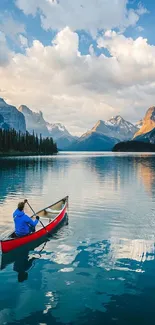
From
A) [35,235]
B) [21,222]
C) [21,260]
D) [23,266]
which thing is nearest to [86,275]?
[23,266]

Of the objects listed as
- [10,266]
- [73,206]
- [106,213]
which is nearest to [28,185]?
[73,206]

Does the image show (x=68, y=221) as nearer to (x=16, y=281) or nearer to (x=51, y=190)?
(x=16, y=281)

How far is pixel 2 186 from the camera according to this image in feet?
192

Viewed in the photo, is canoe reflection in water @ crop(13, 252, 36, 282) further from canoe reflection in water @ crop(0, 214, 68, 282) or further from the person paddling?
the person paddling

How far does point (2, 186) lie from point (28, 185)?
5431 mm

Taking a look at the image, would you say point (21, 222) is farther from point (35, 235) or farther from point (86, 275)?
point (86, 275)

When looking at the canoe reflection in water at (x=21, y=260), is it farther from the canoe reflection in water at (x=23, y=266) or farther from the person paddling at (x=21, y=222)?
the person paddling at (x=21, y=222)

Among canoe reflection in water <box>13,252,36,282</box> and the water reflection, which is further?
canoe reflection in water <box>13,252,36,282</box>

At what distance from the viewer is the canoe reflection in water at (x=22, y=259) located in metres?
18.5

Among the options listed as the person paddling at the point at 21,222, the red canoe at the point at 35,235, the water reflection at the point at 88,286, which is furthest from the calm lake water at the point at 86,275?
the person paddling at the point at 21,222

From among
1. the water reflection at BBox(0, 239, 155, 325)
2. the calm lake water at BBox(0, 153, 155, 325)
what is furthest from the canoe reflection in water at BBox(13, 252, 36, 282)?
the water reflection at BBox(0, 239, 155, 325)

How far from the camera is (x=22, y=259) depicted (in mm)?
20578

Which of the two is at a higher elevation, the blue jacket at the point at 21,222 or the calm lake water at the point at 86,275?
the blue jacket at the point at 21,222

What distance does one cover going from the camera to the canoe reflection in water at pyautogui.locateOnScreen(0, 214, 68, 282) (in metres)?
18.5
